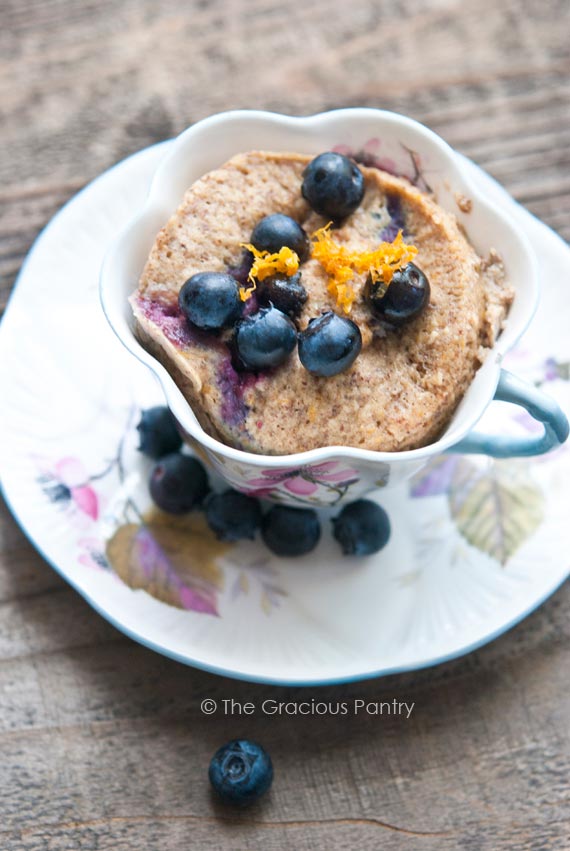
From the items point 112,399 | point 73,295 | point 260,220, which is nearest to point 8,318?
point 73,295

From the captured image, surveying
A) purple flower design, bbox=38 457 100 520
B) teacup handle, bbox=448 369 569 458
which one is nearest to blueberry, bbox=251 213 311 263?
teacup handle, bbox=448 369 569 458

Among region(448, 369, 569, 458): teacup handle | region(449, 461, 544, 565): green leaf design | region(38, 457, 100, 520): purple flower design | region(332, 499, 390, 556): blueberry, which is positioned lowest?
region(449, 461, 544, 565): green leaf design

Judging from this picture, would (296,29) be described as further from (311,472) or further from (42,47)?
(311,472)

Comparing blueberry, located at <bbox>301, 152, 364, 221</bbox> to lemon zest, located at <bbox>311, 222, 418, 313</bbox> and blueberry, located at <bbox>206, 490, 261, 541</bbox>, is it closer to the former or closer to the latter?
lemon zest, located at <bbox>311, 222, 418, 313</bbox>

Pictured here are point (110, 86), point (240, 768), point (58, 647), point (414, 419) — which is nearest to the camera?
point (414, 419)

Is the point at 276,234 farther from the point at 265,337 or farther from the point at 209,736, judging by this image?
the point at 209,736

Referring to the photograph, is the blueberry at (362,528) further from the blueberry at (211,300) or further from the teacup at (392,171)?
the blueberry at (211,300)

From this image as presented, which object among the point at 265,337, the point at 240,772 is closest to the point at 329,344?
the point at 265,337

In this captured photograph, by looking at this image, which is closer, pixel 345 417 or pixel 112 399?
pixel 345 417
